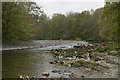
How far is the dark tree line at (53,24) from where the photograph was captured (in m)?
22.9

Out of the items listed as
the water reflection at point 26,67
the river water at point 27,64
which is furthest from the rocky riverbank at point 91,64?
the water reflection at point 26,67

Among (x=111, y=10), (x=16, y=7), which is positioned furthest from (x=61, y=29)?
(x=111, y=10)

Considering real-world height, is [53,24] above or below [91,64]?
above

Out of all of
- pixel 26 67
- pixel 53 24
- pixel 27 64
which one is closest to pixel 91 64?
pixel 26 67

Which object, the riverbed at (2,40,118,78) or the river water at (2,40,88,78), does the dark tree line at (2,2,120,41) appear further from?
the riverbed at (2,40,118,78)

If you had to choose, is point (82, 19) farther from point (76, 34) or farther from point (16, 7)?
point (16, 7)

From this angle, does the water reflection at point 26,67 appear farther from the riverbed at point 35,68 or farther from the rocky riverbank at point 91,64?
the rocky riverbank at point 91,64

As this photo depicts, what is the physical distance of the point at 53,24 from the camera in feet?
245

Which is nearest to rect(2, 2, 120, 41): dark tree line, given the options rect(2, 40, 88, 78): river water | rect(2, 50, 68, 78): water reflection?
rect(2, 40, 88, 78): river water

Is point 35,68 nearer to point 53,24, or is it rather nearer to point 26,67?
point 26,67

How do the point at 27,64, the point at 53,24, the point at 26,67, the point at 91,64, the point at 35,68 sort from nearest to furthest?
the point at 35,68, the point at 26,67, the point at 91,64, the point at 27,64, the point at 53,24

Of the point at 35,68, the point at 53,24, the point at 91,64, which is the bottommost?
the point at 35,68

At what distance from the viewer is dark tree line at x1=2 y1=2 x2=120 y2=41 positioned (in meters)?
22.9

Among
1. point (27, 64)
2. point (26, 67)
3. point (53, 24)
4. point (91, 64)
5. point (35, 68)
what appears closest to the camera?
point (35, 68)
